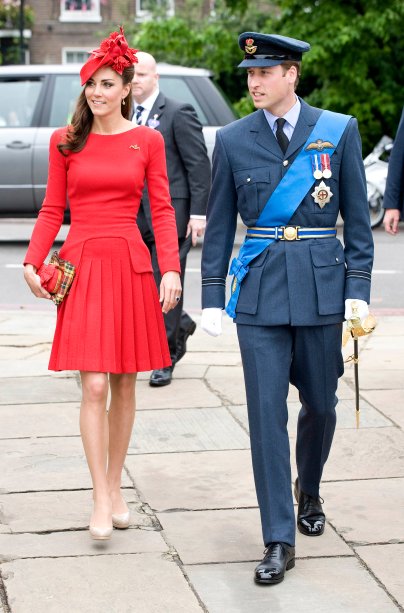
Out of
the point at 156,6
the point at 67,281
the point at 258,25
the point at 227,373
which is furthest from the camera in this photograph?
the point at 156,6

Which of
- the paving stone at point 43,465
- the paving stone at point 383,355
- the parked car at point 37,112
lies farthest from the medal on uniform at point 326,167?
the parked car at point 37,112

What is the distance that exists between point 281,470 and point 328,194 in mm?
908

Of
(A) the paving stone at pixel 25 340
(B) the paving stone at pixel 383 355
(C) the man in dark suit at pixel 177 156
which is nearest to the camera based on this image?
(C) the man in dark suit at pixel 177 156

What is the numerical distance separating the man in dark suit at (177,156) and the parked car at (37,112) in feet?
21.9

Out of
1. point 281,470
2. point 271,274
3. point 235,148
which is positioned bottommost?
point 281,470

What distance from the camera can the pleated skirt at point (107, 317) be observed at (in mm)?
4473

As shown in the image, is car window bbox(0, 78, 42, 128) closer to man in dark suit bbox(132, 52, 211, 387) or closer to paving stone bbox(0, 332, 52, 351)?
paving stone bbox(0, 332, 52, 351)

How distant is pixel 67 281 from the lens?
4488mm

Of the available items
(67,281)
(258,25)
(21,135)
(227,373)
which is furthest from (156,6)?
(67,281)

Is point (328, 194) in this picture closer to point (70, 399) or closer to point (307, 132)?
point (307, 132)

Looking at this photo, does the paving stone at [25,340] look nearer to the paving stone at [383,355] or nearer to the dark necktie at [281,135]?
the paving stone at [383,355]

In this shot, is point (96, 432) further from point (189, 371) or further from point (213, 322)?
point (189, 371)

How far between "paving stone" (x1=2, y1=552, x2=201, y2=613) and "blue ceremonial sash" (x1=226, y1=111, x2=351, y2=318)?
0.88 meters

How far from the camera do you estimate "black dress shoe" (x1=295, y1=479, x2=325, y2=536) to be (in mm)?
4562
